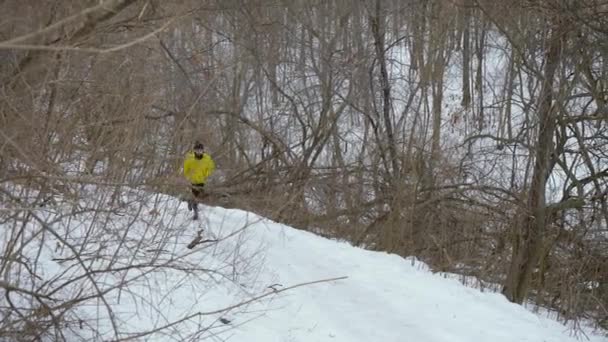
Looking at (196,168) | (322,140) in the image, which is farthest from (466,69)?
(196,168)

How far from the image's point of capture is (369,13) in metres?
15.8

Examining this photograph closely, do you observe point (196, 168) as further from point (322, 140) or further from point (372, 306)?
point (322, 140)

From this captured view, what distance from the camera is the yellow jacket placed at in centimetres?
862

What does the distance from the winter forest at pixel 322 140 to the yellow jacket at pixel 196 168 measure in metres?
0.29

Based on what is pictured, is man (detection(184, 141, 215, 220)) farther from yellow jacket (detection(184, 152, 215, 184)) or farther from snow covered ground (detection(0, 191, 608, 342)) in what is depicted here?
snow covered ground (detection(0, 191, 608, 342))

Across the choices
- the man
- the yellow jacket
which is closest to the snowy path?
the man

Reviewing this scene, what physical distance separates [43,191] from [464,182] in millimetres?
9986

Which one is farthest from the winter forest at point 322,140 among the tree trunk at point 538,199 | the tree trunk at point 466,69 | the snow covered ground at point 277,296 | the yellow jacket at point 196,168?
the tree trunk at point 466,69

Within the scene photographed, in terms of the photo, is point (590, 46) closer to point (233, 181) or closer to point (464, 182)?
point (464, 182)

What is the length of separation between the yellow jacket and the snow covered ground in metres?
0.48

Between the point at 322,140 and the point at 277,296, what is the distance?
8.17m

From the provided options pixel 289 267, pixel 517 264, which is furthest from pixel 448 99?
pixel 289 267

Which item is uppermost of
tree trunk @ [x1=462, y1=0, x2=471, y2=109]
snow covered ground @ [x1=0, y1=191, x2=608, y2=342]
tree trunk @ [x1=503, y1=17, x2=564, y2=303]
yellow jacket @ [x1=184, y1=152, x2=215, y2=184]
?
tree trunk @ [x1=462, y1=0, x2=471, y2=109]

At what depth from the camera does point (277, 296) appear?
785cm
